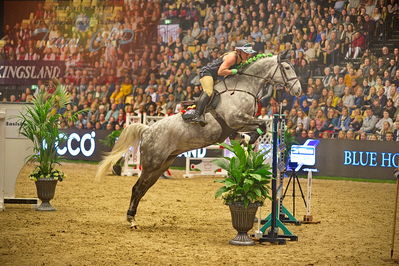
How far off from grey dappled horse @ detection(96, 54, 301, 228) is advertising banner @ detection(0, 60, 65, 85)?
18.1 metres

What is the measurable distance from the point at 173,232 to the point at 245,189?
5.42 feet

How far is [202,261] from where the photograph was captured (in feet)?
21.9

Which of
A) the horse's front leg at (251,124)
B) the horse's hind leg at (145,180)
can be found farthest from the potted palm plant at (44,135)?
the horse's front leg at (251,124)

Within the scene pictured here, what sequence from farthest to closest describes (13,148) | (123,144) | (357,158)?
(357,158) < (13,148) < (123,144)

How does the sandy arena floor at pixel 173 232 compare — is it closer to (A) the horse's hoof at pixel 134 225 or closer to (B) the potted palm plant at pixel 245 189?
(A) the horse's hoof at pixel 134 225

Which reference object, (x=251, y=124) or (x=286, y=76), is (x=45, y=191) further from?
Answer: (x=286, y=76)

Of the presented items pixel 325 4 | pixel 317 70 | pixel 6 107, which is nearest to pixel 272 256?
pixel 6 107

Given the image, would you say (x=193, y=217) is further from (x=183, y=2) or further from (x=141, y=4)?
(x=141, y=4)

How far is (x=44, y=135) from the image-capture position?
35.1 feet

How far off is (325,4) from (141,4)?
8206mm

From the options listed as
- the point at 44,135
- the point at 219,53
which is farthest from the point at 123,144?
the point at 219,53

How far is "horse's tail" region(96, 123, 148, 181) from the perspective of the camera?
1000 centimetres

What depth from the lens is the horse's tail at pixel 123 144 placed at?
10000 millimetres

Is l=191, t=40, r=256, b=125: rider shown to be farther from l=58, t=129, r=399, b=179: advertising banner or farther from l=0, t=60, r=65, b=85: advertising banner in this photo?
l=0, t=60, r=65, b=85: advertising banner
